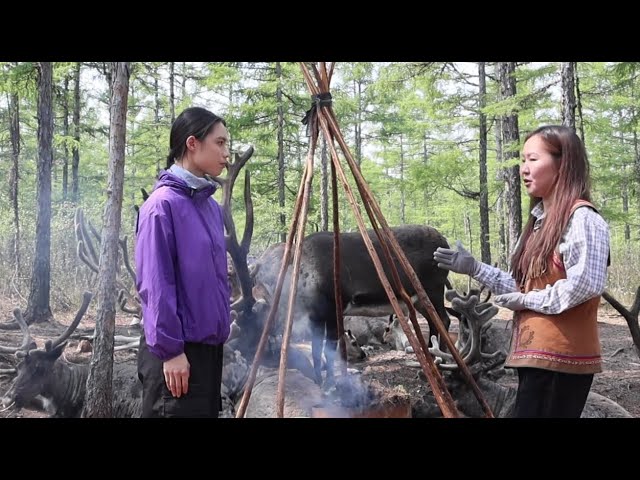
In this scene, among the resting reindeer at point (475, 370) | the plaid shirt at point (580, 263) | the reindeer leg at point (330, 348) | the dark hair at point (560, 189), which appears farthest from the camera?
the reindeer leg at point (330, 348)

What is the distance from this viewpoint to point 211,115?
6.37 feet

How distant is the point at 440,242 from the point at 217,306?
12.9 ft

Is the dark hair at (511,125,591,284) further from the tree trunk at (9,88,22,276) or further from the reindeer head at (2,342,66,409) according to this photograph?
the tree trunk at (9,88,22,276)

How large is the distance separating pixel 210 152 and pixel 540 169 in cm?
112

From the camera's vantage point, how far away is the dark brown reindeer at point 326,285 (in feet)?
14.9

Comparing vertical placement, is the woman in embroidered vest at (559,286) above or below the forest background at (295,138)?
below

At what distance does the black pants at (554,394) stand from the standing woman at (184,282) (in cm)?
102

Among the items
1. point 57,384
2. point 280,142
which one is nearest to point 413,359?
point 57,384

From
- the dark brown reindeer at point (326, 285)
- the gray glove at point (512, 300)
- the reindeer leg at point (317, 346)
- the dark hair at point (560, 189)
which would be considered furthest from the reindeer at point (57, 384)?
the dark hair at point (560, 189)

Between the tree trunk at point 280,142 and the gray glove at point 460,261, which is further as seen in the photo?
the tree trunk at point 280,142

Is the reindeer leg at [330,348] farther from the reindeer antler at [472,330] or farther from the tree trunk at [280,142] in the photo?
the tree trunk at [280,142]

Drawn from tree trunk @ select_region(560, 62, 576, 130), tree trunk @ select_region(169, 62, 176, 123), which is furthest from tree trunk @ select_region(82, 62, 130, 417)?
tree trunk @ select_region(169, 62, 176, 123)
